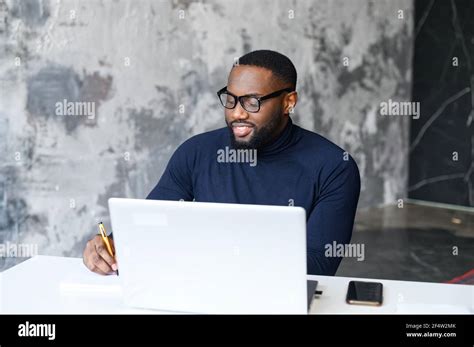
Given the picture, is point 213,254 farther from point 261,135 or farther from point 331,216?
point 261,135

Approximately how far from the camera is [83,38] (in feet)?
13.0

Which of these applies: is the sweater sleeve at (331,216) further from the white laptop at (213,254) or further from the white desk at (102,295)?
the white laptop at (213,254)

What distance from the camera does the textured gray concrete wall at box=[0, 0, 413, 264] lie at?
384 cm

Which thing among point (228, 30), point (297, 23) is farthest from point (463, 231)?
point (228, 30)

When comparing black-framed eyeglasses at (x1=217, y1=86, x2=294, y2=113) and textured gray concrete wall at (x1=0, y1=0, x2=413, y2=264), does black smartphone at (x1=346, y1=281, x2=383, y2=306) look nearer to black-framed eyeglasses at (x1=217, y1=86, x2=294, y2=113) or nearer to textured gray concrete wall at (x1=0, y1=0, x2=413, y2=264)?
black-framed eyeglasses at (x1=217, y1=86, x2=294, y2=113)

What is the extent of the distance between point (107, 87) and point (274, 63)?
2054 mm

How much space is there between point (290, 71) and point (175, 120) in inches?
88.1

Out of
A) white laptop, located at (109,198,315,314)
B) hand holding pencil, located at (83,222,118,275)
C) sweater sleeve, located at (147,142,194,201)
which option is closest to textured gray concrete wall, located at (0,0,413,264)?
sweater sleeve, located at (147,142,194,201)

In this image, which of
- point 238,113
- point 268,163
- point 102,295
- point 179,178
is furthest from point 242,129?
point 102,295

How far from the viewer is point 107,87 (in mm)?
4105

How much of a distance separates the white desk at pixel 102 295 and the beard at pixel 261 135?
530 millimetres

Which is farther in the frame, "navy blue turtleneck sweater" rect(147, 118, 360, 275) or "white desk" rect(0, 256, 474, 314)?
"navy blue turtleneck sweater" rect(147, 118, 360, 275)

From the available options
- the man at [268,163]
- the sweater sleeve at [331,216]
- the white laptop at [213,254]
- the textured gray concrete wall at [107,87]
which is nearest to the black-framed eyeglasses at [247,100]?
the man at [268,163]
